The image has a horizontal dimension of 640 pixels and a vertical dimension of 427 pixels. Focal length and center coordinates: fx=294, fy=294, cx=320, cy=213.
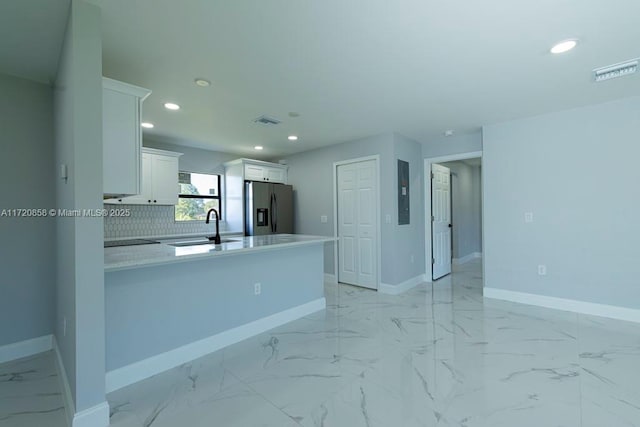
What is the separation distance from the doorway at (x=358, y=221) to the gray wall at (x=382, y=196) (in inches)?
4.6

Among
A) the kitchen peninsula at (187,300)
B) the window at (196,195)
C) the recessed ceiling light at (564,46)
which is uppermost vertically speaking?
the recessed ceiling light at (564,46)

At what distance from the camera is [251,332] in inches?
119

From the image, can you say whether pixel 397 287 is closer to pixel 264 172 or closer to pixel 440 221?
pixel 440 221

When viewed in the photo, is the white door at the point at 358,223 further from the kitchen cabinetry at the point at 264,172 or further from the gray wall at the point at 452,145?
the kitchen cabinetry at the point at 264,172

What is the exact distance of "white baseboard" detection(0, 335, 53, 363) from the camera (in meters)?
2.55

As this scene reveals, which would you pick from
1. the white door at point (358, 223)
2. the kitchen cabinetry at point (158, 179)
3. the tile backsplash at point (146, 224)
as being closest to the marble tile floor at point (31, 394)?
the tile backsplash at point (146, 224)

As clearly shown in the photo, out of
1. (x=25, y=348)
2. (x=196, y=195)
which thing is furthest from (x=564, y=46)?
(x=196, y=195)

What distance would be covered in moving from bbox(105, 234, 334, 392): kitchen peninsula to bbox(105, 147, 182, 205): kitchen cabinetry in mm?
1826

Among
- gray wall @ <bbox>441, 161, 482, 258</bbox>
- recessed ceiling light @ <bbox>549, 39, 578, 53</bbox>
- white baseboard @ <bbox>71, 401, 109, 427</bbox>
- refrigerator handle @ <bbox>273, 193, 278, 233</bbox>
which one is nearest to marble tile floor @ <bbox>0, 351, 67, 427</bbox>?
white baseboard @ <bbox>71, 401, 109, 427</bbox>

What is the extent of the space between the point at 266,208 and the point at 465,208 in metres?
4.94

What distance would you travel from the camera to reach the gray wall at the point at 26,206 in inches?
102

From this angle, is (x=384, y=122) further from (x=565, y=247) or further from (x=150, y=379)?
(x=150, y=379)

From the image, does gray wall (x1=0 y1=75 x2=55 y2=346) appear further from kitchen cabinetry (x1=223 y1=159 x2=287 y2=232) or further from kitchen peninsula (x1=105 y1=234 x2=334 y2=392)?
kitchen cabinetry (x1=223 y1=159 x2=287 y2=232)

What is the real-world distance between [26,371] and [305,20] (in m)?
3.43
